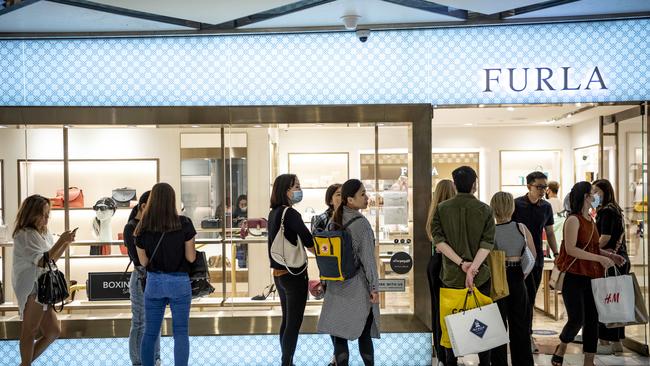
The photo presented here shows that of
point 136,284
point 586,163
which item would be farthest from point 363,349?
point 586,163

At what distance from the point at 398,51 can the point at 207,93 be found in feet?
5.15

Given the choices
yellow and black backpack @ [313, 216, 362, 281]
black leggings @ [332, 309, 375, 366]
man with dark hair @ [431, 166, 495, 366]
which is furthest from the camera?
black leggings @ [332, 309, 375, 366]

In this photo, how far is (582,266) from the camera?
4.92 meters

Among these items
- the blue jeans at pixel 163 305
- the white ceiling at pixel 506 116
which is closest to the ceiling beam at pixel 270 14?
the blue jeans at pixel 163 305

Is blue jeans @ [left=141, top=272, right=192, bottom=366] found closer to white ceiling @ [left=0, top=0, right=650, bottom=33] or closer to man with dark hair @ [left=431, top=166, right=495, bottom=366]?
man with dark hair @ [left=431, top=166, right=495, bottom=366]

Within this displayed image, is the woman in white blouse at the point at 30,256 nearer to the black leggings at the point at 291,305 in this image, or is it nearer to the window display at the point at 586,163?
the black leggings at the point at 291,305

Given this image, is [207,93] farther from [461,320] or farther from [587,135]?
[587,135]

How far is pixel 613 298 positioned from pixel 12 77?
4953mm

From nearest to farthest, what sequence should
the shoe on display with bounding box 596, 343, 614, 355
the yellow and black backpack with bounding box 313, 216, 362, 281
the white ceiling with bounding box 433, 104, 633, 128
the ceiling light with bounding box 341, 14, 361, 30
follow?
1. the yellow and black backpack with bounding box 313, 216, 362, 281
2. the ceiling light with bounding box 341, 14, 361, 30
3. the shoe on display with bounding box 596, 343, 614, 355
4. the white ceiling with bounding box 433, 104, 633, 128

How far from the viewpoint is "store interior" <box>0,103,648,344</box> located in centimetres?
554

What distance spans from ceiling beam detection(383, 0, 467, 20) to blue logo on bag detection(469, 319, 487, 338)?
7.31 feet

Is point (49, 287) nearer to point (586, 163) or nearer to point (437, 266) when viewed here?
point (437, 266)

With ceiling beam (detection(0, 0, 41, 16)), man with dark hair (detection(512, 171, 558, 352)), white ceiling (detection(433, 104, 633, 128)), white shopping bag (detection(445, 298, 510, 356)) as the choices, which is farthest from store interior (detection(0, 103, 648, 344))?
white ceiling (detection(433, 104, 633, 128))

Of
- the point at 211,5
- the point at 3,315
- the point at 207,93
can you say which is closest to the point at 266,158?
the point at 207,93
